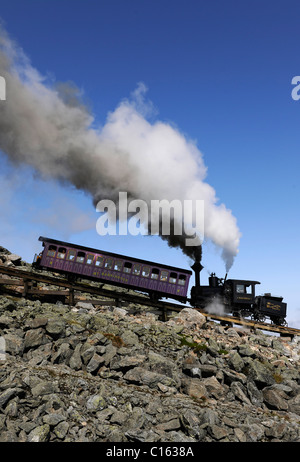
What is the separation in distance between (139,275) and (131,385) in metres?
13.2

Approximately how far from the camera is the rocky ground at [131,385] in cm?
848

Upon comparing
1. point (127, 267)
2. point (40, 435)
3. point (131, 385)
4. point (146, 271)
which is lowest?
point (40, 435)

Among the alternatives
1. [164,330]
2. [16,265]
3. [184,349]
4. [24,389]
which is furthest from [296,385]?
[16,265]

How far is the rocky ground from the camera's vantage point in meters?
8.48

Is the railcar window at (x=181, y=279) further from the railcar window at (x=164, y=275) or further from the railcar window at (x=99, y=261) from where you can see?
the railcar window at (x=99, y=261)

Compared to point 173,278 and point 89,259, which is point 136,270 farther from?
point 89,259

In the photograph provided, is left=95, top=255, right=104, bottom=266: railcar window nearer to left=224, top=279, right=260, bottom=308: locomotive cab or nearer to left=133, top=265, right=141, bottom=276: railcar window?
left=133, top=265, right=141, bottom=276: railcar window

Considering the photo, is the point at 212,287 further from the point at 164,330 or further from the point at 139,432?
the point at 139,432

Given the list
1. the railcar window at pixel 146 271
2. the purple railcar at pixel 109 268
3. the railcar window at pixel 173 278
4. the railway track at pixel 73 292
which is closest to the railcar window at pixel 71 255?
the purple railcar at pixel 109 268

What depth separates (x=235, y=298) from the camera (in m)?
25.3

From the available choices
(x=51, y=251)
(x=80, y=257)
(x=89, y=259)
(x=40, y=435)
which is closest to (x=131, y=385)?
(x=40, y=435)

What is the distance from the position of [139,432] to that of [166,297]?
649 inches

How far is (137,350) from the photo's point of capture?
13617 millimetres

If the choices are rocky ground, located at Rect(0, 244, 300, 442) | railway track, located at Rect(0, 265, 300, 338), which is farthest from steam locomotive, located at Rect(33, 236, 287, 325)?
rocky ground, located at Rect(0, 244, 300, 442)
